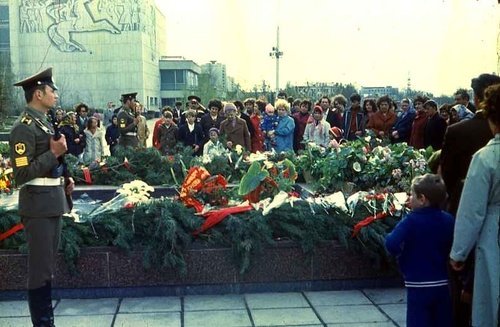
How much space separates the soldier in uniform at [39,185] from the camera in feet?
14.6

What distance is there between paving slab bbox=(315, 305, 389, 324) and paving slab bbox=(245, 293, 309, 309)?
22 centimetres

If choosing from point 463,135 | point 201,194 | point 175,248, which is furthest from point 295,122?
point 463,135

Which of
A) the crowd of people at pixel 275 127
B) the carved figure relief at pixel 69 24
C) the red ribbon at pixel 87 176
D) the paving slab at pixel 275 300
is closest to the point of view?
the paving slab at pixel 275 300

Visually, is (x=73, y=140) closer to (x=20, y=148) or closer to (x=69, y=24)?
(x=20, y=148)

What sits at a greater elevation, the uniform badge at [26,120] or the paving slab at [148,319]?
the uniform badge at [26,120]

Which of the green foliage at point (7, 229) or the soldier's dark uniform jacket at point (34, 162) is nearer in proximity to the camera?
the soldier's dark uniform jacket at point (34, 162)

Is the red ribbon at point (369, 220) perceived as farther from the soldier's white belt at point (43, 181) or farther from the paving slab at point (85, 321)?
the soldier's white belt at point (43, 181)

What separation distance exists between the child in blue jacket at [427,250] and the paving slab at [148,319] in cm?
191

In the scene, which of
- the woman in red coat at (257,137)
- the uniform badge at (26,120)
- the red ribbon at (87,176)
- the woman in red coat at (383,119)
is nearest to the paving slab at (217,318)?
the uniform badge at (26,120)

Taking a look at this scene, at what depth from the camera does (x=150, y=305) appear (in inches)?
212

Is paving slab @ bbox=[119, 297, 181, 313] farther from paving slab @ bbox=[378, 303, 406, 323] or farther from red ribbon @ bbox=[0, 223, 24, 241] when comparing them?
paving slab @ bbox=[378, 303, 406, 323]

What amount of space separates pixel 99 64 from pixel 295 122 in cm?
7316

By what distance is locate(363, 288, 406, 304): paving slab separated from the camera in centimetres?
550

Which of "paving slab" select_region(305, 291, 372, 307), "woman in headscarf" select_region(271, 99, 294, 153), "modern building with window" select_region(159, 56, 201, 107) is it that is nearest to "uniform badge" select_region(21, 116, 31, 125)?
"paving slab" select_region(305, 291, 372, 307)
